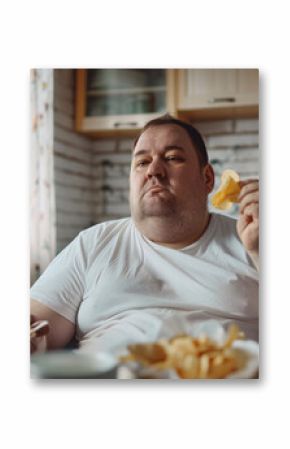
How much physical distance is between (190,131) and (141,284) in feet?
1.67

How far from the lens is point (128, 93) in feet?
6.35

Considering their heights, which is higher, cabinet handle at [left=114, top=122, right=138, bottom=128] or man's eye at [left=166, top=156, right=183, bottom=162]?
cabinet handle at [left=114, top=122, right=138, bottom=128]

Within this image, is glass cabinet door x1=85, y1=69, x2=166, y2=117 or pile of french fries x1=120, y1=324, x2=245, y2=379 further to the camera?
glass cabinet door x1=85, y1=69, x2=166, y2=117

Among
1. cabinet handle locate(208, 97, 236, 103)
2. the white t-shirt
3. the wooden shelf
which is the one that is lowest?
the white t-shirt

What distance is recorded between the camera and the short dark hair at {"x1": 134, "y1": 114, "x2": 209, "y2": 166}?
1890mm

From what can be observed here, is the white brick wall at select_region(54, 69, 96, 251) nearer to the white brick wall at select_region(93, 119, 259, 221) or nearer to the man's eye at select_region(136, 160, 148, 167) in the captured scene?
the white brick wall at select_region(93, 119, 259, 221)

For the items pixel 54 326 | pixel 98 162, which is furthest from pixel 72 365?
pixel 98 162

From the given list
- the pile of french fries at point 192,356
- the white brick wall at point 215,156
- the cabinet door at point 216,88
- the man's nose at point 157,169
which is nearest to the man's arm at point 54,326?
the pile of french fries at point 192,356

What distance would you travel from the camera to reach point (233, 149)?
6.23 feet

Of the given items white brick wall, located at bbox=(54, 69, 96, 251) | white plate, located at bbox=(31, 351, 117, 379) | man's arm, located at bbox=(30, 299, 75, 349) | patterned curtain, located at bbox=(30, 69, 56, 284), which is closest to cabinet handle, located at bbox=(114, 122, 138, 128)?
white brick wall, located at bbox=(54, 69, 96, 251)

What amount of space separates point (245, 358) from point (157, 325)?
0.29 metres
